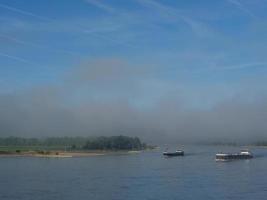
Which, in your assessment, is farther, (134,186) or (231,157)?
(231,157)

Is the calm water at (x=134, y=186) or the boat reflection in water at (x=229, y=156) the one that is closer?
the calm water at (x=134, y=186)

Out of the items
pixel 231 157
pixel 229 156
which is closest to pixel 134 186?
pixel 229 156

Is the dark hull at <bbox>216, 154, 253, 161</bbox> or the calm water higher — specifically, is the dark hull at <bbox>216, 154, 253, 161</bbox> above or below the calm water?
above

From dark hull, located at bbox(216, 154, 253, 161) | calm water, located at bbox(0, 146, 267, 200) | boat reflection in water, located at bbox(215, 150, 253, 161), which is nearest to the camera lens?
calm water, located at bbox(0, 146, 267, 200)

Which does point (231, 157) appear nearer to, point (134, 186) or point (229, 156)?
point (229, 156)

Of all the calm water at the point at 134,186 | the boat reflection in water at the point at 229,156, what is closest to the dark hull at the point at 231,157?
the boat reflection in water at the point at 229,156

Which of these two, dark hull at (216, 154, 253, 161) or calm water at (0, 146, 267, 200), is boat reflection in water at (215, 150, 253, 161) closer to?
dark hull at (216, 154, 253, 161)

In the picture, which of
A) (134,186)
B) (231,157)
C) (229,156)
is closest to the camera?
(134,186)

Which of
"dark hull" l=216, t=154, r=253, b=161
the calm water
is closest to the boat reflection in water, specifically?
"dark hull" l=216, t=154, r=253, b=161

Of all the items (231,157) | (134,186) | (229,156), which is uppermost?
(229,156)

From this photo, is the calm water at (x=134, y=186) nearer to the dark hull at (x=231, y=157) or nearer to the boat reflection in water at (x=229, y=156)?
the dark hull at (x=231, y=157)

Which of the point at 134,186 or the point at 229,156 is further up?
the point at 229,156

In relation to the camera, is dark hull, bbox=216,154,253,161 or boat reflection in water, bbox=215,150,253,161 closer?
dark hull, bbox=216,154,253,161

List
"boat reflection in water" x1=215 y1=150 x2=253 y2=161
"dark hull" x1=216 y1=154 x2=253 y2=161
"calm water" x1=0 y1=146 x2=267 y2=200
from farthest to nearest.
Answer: "boat reflection in water" x1=215 y1=150 x2=253 y2=161
"dark hull" x1=216 y1=154 x2=253 y2=161
"calm water" x1=0 y1=146 x2=267 y2=200
